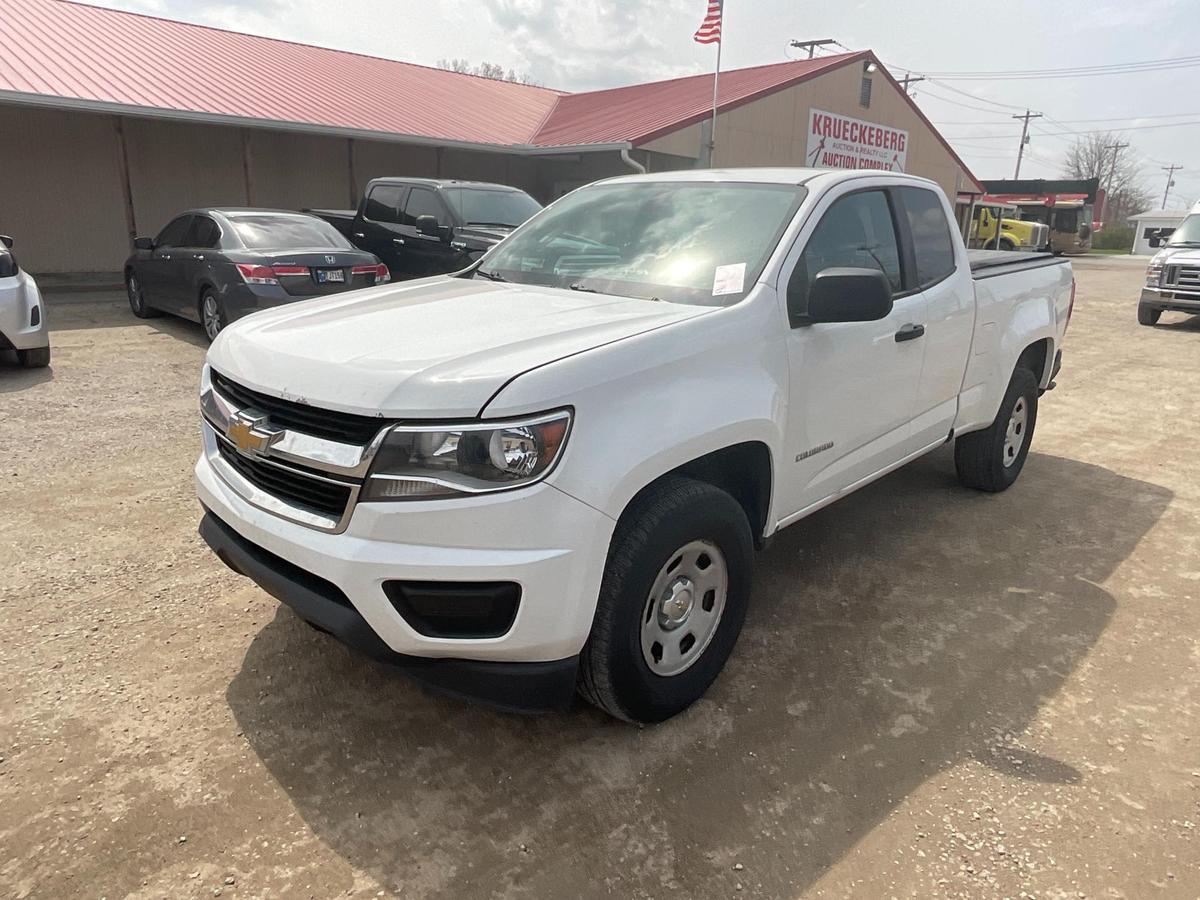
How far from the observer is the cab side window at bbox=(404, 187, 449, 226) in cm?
1057

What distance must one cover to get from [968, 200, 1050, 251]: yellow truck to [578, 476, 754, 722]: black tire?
111 ft

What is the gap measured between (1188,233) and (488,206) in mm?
12538

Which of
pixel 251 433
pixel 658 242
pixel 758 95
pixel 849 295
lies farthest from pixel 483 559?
pixel 758 95

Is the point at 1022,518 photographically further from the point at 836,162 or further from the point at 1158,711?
the point at 836,162

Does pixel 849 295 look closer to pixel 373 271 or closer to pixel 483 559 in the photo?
pixel 483 559

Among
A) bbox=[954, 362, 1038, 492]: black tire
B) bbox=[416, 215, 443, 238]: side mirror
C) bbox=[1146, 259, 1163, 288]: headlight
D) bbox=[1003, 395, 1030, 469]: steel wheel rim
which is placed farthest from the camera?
bbox=[1146, 259, 1163, 288]: headlight

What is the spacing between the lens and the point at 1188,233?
14.8 meters

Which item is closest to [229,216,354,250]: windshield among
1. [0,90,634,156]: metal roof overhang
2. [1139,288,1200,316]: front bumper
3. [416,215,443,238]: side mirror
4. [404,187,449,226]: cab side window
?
[416,215,443,238]: side mirror

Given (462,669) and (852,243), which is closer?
(462,669)

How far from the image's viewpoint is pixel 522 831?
2.43 meters

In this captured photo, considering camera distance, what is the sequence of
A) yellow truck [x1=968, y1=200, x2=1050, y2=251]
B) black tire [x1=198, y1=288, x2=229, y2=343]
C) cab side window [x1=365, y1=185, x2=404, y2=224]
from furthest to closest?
1. yellow truck [x1=968, y1=200, x2=1050, y2=251]
2. cab side window [x1=365, y1=185, x2=404, y2=224]
3. black tire [x1=198, y1=288, x2=229, y2=343]

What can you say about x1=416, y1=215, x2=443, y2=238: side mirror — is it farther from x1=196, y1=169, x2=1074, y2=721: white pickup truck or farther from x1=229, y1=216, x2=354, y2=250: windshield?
x1=196, y1=169, x2=1074, y2=721: white pickup truck

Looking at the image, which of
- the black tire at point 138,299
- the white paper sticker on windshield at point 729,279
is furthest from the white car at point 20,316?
the white paper sticker on windshield at point 729,279

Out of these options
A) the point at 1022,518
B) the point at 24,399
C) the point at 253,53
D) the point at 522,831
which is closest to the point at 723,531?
the point at 522,831
